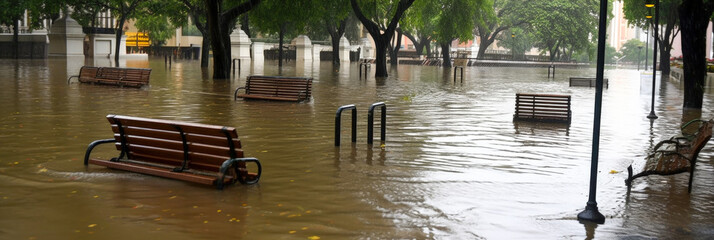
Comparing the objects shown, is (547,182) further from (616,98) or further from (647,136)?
(616,98)

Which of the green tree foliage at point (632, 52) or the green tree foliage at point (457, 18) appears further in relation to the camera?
the green tree foliage at point (632, 52)

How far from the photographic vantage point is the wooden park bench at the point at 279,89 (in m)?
20.9

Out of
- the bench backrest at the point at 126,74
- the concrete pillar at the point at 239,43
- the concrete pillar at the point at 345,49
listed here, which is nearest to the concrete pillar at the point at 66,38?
the concrete pillar at the point at 239,43

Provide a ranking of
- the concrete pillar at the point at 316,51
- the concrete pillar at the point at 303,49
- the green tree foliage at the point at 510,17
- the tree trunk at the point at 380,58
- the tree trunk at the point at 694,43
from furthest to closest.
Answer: the green tree foliage at the point at 510,17 < the concrete pillar at the point at 316,51 < the concrete pillar at the point at 303,49 < the tree trunk at the point at 380,58 < the tree trunk at the point at 694,43

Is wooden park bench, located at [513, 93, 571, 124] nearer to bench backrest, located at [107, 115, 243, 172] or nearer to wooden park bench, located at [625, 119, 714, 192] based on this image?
wooden park bench, located at [625, 119, 714, 192]

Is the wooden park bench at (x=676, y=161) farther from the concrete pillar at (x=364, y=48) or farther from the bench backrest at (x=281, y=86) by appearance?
the concrete pillar at (x=364, y=48)

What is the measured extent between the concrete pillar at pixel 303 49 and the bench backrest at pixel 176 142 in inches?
2561

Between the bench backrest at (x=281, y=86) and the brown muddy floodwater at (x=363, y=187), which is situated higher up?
the bench backrest at (x=281, y=86)

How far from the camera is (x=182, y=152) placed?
30.5 feet

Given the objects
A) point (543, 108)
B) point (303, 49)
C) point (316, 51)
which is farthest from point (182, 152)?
point (316, 51)

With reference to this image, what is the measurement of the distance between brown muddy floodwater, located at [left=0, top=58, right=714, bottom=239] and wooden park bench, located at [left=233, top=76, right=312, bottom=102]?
11.4 ft

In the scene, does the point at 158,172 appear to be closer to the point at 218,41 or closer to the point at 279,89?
the point at 279,89

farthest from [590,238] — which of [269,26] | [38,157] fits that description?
[269,26]

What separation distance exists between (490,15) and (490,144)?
49640mm
